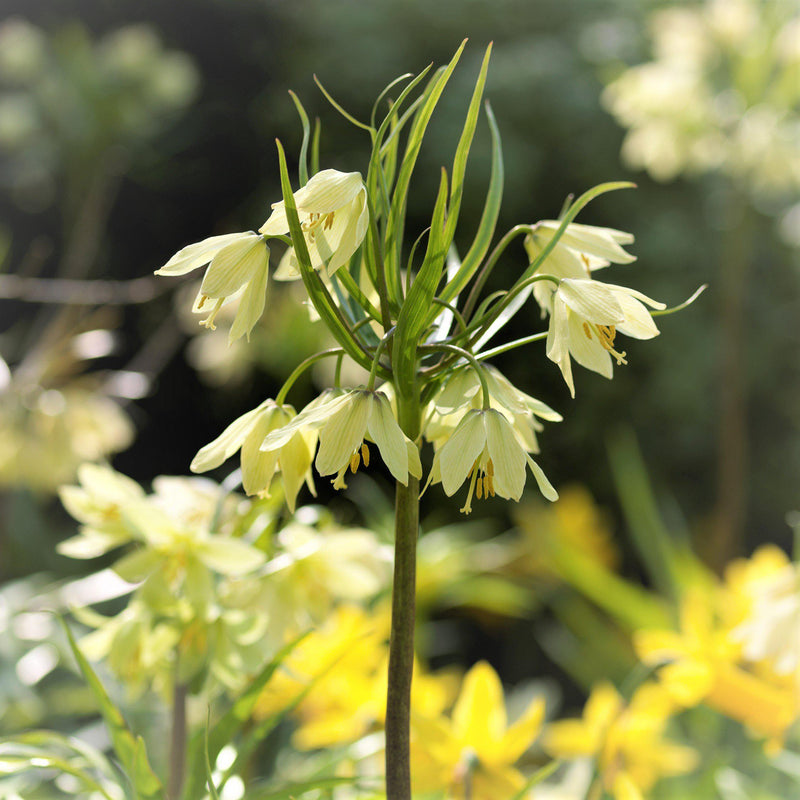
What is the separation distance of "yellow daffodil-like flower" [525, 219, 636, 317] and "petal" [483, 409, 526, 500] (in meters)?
0.07

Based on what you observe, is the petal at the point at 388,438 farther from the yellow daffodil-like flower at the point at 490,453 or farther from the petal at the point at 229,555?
the petal at the point at 229,555

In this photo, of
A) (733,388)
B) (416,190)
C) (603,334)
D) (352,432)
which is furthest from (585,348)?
(416,190)

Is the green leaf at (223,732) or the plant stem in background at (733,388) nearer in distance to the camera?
the green leaf at (223,732)

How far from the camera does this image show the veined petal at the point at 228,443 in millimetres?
326

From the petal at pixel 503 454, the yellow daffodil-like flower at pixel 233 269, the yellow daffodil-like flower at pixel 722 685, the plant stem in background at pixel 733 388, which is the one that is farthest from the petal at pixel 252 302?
the plant stem in background at pixel 733 388

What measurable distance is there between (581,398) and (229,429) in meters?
1.98

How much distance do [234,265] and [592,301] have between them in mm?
145

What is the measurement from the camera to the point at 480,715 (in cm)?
48

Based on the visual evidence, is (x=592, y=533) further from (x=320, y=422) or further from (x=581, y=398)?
(x=320, y=422)

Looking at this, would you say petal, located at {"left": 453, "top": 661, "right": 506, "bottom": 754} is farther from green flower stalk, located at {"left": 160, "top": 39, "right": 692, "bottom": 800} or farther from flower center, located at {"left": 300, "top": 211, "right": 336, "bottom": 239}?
flower center, located at {"left": 300, "top": 211, "right": 336, "bottom": 239}

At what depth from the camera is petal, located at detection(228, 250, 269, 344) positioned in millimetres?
311

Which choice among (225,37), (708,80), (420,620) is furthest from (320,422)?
(225,37)

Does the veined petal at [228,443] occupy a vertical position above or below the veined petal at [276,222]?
below

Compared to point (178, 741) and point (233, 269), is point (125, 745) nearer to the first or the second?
point (178, 741)
